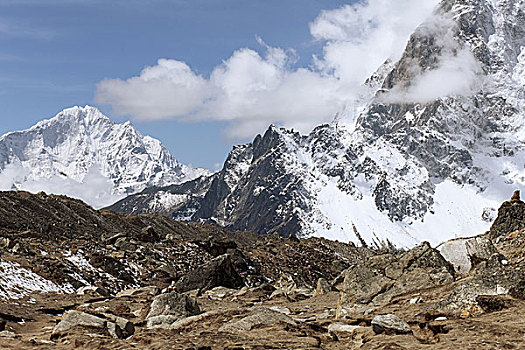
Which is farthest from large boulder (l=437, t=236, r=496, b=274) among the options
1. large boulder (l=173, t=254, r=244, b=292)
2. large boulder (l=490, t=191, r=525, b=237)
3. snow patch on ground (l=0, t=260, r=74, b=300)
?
snow patch on ground (l=0, t=260, r=74, b=300)

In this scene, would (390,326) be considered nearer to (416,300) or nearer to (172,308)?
(416,300)

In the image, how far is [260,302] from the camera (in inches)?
1394

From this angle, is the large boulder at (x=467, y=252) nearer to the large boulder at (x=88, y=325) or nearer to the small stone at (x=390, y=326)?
the small stone at (x=390, y=326)

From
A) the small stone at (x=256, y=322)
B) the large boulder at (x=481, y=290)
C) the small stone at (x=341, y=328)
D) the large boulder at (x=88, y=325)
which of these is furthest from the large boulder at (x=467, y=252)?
the large boulder at (x=88, y=325)

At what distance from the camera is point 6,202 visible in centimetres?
7256

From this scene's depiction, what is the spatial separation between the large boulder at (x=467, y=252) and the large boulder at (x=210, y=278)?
21.4m

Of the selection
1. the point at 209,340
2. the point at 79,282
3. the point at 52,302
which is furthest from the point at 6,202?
the point at 209,340

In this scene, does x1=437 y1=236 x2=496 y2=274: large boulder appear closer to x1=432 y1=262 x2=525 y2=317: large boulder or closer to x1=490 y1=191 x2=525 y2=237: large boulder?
x1=432 y1=262 x2=525 y2=317: large boulder

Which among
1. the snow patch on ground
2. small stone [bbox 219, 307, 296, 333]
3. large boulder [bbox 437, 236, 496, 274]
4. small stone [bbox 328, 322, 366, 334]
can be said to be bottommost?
small stone [bbox 328, 322, 366, 334]

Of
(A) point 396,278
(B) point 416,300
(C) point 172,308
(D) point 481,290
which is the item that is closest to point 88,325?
(C) point 172,308

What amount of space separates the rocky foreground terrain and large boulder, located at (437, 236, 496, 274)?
6cm

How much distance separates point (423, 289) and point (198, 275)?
2476cm

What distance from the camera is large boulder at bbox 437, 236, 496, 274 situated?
27.4 m

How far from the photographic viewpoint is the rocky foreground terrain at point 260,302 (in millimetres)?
16188
